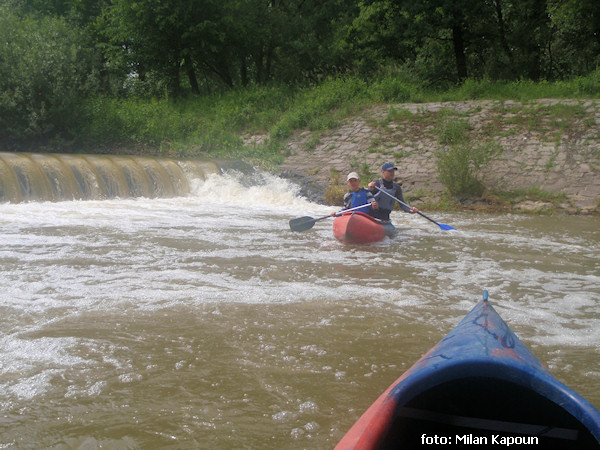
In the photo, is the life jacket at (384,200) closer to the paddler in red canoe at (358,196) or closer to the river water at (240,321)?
the paddler in red canoe at (358,196)

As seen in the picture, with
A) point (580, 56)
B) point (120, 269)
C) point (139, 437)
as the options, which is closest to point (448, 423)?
point (139, 437)

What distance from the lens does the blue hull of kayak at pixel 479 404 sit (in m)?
1.64

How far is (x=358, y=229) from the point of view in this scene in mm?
6953

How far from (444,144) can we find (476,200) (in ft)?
7.19

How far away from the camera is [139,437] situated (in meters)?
2.40

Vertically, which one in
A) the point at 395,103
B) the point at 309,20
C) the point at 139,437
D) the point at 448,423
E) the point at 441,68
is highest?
the point at 309,20

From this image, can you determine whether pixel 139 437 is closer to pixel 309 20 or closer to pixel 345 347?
pixel 345 347

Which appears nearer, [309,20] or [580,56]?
[580,56]

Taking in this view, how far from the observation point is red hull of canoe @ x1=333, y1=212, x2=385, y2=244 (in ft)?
22.8

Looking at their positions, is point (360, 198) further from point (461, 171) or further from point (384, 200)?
point (461, 171)

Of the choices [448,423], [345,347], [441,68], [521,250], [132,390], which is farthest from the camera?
[441,68]

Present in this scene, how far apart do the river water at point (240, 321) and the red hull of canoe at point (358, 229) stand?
13 centimetres

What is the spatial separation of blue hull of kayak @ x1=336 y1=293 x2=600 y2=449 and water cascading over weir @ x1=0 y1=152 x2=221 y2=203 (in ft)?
32.0

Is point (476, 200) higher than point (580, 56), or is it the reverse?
point (580, 56)
